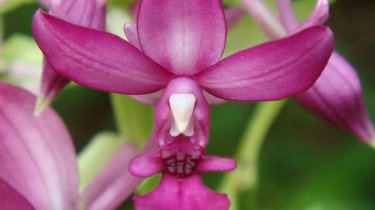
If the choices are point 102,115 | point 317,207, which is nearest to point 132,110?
point 317,207

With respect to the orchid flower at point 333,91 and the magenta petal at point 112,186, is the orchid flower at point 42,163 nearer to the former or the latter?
the magenta petal at point 112,186

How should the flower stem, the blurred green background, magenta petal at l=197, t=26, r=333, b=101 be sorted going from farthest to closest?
1. the blurred green background
2. the flower stem
3. magenta petal at l=197, t=26, r=333, b=101

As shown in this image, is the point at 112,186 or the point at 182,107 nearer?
the point at 182,107

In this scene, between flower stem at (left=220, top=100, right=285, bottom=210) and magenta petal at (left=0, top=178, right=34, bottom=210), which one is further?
flower stem at (left=220, top=100, right=285, bottom=210)

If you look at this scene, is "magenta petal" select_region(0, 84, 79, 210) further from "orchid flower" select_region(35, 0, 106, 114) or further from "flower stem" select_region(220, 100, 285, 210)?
"flower stem" select_region(220, 100, 285, 210)

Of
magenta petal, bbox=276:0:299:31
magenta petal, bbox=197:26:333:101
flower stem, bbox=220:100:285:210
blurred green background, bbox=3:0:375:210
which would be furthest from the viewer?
blurred green background, bbox=3:0:375:210

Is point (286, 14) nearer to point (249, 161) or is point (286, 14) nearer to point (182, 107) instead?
point (182, 107)

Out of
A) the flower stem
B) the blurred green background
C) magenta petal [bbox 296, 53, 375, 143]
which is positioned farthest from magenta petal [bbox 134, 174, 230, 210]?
→ the blurred green background

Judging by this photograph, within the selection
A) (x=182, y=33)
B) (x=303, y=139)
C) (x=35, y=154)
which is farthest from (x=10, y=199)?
(x=303, y=139)
